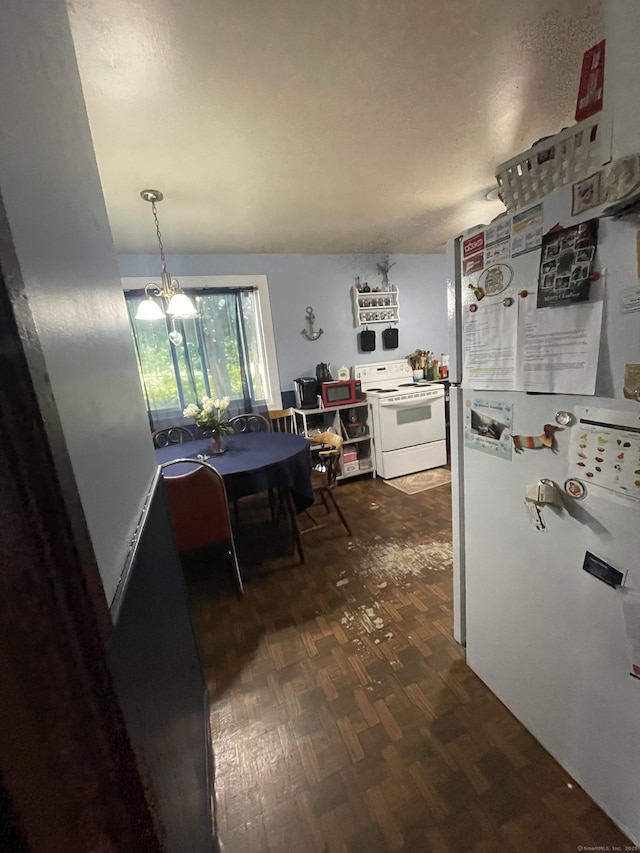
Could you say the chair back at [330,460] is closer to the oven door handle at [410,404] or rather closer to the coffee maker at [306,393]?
the coffee maker at [306,393]

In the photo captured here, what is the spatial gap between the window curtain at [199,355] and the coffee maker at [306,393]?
18.6 inches

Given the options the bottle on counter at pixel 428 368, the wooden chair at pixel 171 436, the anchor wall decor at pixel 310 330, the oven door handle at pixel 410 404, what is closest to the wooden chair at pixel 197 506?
the wooden chair at pixel 171 436

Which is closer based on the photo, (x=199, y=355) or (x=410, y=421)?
(x=199, y=355)

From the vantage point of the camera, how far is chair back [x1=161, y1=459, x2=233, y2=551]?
5.74 feet

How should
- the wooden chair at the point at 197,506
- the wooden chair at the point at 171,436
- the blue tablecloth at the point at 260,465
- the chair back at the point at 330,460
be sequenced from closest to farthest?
the wooden chair at the point at 197,506
the blue tablecloth at the point at 260,465
the chair back at the point at 330,460
the wooden chair at the point at 171,436

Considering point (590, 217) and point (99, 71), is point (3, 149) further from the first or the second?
point (99, 71)

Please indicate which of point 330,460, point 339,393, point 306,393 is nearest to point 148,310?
point 330,460

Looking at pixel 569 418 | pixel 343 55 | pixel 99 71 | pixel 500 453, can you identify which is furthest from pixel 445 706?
pixel 99 71

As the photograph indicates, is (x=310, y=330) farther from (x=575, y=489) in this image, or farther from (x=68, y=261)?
(x=68, y=261)

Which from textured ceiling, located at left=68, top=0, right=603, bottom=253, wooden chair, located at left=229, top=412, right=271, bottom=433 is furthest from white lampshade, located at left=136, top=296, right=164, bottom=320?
wooden chair, located at left=229, top=412, right=271, bottom=433

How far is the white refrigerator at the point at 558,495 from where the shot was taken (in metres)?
0.80

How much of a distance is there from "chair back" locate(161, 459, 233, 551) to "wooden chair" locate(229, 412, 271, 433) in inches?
55.1

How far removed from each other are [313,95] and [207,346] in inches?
85.9

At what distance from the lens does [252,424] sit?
11.1 feet
